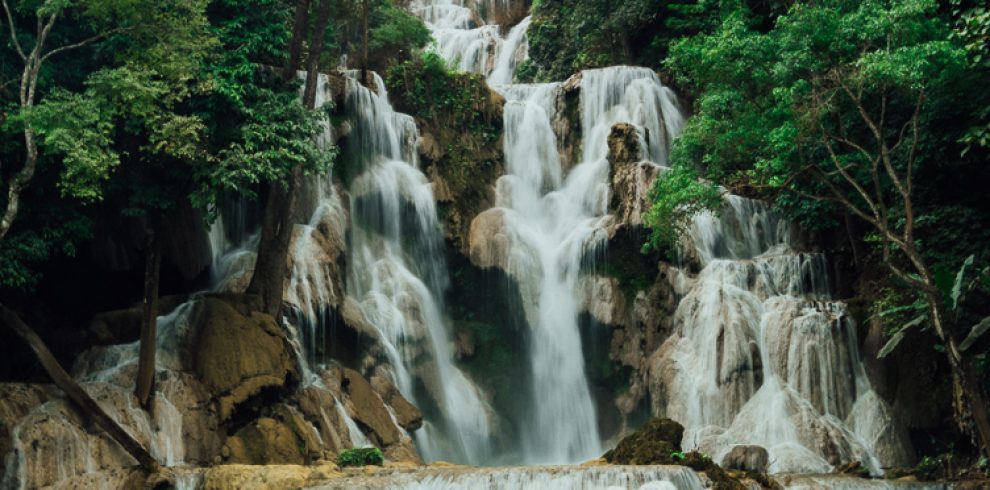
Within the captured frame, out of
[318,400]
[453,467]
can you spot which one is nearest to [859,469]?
[453,467]

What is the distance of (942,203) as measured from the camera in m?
19.3

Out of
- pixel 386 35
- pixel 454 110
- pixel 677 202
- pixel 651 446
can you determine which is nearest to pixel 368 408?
pixel 651 446

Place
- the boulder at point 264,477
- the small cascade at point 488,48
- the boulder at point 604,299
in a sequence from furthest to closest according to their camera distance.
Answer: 1. the small cascade at point 488,48
2. the boulder at point 604,299
3. the boulder at point 264,477

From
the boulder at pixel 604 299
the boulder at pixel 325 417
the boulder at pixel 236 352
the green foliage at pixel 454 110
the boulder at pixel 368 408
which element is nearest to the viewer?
the boulder at pixel 236 352

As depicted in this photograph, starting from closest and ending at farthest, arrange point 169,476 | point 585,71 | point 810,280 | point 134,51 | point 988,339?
point 169,476 < point 134,51 < point 988,339 < point 810,280 < point 585,71

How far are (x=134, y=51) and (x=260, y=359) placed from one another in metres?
6.37

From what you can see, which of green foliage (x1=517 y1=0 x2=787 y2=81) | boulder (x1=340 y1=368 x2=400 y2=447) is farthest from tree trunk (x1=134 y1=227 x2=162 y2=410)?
green foliage (x1=517 y1=0 x2=787 y2=81)

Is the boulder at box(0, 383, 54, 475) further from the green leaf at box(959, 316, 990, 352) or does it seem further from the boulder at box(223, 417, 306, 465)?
the green leaf at box(959, 316, 990, 352)

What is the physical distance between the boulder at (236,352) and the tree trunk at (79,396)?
6.77 feet

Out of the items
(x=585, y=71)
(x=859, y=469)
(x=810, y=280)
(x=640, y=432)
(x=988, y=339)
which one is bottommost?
(x=859, y=469)

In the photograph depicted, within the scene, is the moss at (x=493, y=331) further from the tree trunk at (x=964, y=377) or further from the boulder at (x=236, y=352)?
the tree trunk at (x=964, y=377)

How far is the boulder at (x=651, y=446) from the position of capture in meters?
15.8

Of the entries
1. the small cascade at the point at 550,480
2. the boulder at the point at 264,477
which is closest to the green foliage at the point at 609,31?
the small cascade at the point at 550,480

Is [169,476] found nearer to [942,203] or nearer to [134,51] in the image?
[134,51]
